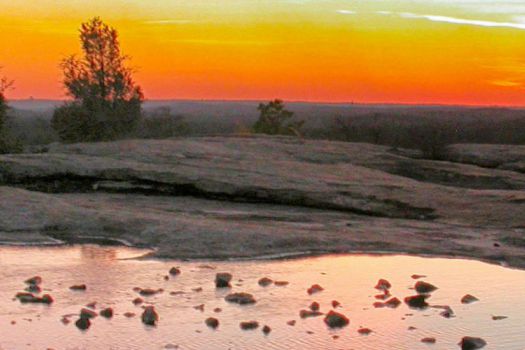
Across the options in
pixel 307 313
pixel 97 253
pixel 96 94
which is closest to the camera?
pixel 307 313

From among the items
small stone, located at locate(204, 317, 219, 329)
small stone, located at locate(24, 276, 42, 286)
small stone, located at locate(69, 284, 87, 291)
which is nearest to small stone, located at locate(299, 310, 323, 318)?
small stone, located at locate(204, 317, 219, 329)

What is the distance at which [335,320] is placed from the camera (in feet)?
22.0

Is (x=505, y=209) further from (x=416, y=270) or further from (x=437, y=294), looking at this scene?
(x=437, y=294)

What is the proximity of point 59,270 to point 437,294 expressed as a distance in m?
3.22

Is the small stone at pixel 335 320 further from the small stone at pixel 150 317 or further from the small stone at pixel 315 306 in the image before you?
the small stone at pixel 150 317

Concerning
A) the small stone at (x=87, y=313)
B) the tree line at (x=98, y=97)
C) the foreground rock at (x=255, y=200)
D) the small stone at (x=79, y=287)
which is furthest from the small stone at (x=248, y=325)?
the tree line at (x=98, y=97)

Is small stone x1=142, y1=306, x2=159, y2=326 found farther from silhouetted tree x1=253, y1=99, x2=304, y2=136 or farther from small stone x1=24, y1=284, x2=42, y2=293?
silhouetted tree x1=253, y1=99, x2=304, y2=136

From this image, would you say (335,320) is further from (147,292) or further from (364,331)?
(147,292)

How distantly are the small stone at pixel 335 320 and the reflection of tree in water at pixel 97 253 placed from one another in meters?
3.07

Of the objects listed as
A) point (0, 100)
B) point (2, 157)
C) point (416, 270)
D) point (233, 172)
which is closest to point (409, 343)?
point (416, 270)

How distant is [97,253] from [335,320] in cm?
353

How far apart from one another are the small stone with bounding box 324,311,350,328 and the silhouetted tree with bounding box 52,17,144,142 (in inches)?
770

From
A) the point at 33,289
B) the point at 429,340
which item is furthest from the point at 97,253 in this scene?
the point at 429,340

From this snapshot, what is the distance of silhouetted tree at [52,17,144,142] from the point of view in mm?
25891
